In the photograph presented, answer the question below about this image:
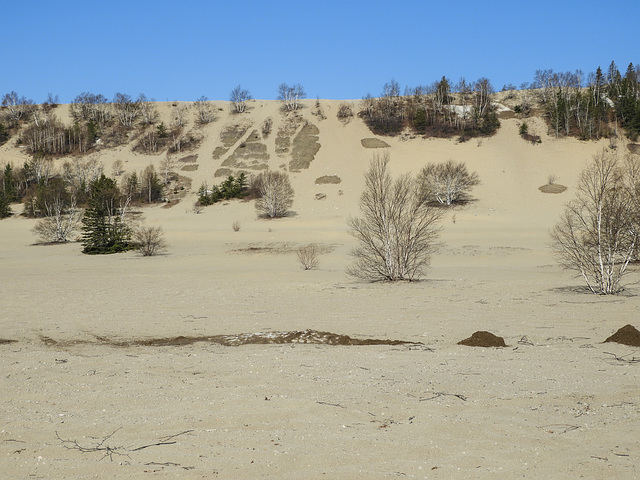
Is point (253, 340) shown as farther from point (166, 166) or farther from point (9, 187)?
point (166, 166)

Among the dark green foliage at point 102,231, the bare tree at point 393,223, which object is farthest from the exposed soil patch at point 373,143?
the bare tree at point 393,223

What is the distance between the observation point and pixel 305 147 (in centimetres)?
8256

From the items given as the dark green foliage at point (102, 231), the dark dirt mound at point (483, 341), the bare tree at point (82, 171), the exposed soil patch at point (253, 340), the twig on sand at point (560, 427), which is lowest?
the exposed soil patch at point (253, 340)

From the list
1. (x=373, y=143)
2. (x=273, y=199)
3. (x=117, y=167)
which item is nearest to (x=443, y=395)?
(x=273, y=199)

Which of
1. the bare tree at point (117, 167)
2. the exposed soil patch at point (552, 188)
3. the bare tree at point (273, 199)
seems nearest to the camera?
the bare tree at point (273, 199)

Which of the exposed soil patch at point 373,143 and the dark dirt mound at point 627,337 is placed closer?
the dark dirt mound at point 627,337

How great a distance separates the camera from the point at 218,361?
355 inches

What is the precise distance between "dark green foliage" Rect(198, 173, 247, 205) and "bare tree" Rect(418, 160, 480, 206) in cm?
2038

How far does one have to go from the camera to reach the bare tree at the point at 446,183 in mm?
60125

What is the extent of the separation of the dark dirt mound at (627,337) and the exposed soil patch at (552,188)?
184 feet

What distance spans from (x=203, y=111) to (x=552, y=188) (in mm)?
59982

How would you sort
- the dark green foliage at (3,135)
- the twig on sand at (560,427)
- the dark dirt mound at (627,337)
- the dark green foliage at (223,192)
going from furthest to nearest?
the dark green foliage at (3,135), the dark green foliage at (223,192), the dark dirt mound at (627,337), the twig on sand at (560,427)

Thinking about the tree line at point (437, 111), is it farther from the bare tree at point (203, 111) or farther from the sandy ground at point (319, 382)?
the sandy ground at point (319, 382)

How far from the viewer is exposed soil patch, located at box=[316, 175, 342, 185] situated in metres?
70.1
